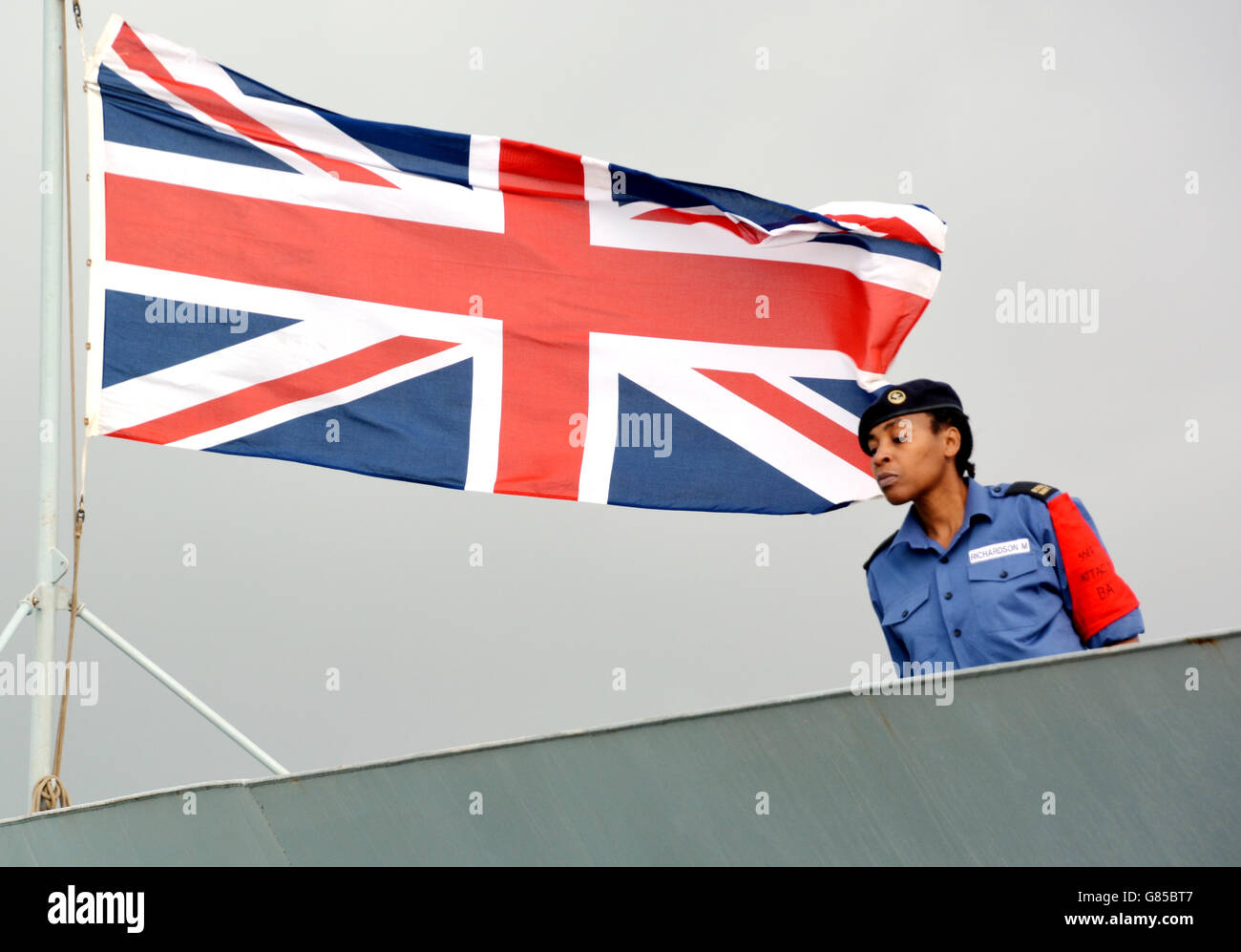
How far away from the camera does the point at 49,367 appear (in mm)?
4848

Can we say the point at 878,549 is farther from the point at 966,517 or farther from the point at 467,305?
the point at 467,305

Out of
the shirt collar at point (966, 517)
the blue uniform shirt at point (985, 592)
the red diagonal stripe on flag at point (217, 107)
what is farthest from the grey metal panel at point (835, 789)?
the red diagonal stripe on flag at point (217, 107)

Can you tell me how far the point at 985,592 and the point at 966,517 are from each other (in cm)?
26

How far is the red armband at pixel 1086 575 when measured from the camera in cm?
325

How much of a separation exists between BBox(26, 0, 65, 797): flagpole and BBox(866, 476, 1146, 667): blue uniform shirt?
2.80m

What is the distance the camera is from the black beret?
3658 millimetres

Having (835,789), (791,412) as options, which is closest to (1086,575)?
(835,789)

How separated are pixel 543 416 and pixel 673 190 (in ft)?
4.51

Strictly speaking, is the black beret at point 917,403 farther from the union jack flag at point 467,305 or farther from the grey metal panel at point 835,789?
the union jack flag at point 467,305

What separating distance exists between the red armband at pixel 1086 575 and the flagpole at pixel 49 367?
10.8ft

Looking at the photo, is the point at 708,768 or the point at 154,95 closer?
the point at 708,768
